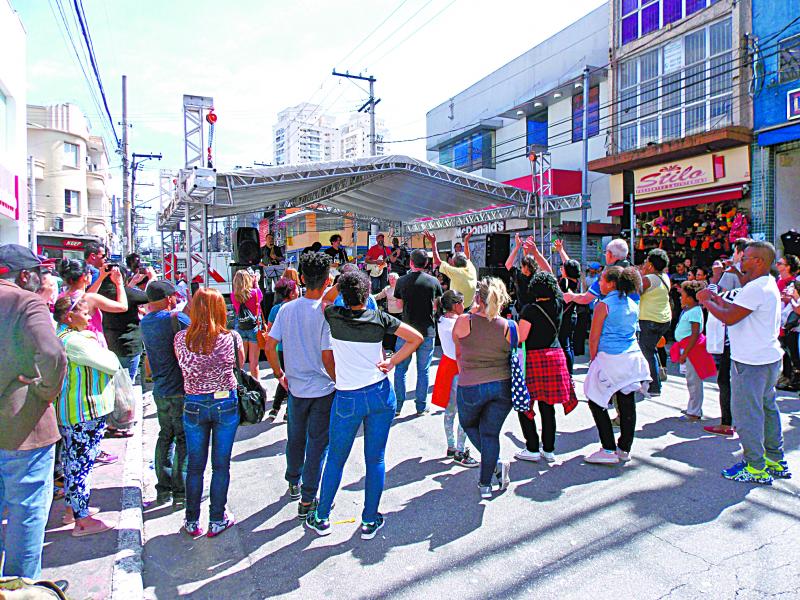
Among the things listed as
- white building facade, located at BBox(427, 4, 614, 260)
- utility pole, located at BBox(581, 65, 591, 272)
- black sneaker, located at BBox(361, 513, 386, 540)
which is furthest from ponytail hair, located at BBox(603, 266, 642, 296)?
white building facade, located at BBox(427, 4, 614, 260)

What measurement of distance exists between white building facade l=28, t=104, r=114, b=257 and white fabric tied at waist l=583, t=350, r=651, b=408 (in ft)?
123

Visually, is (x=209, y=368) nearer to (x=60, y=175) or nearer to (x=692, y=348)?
(x=692, y=348)

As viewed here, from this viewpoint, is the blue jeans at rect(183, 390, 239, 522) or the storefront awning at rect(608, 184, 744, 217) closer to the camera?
the blue jeans at rect(183, 390, 239, 522)

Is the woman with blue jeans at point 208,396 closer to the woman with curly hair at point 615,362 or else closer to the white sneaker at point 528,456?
the white sneaker at point 528,456

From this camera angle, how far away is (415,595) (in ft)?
9.84

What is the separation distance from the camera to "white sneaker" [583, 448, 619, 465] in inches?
186

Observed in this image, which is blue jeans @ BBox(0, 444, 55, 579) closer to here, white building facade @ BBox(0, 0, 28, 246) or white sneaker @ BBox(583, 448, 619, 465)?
white sneaker @ BBox(583, 448, 619, 465)

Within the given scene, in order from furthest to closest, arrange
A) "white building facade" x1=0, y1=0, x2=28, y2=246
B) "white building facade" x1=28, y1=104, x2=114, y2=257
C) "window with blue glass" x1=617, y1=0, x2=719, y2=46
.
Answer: "white building facade" x1=28, y1=104, x2=114, y2=257 → "window with blue glass" x1=617, y1=0, x2=719, y2=46 → "white building facade" x1=0, y1=0, x2=28, y2=246

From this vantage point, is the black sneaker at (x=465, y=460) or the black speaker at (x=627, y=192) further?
the black speaker at (x=627, y=192)

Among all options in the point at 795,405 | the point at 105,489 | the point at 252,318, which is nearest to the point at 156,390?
the point at 105,489

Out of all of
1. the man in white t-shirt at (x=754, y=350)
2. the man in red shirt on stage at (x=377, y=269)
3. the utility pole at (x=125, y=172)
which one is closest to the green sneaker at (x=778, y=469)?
the man in white t-shirt at (x=754, y=350)

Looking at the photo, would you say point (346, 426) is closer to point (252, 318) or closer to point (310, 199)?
point (252, 318)

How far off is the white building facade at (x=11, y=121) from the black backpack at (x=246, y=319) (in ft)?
25.8

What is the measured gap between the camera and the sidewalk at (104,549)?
10.2 ft
